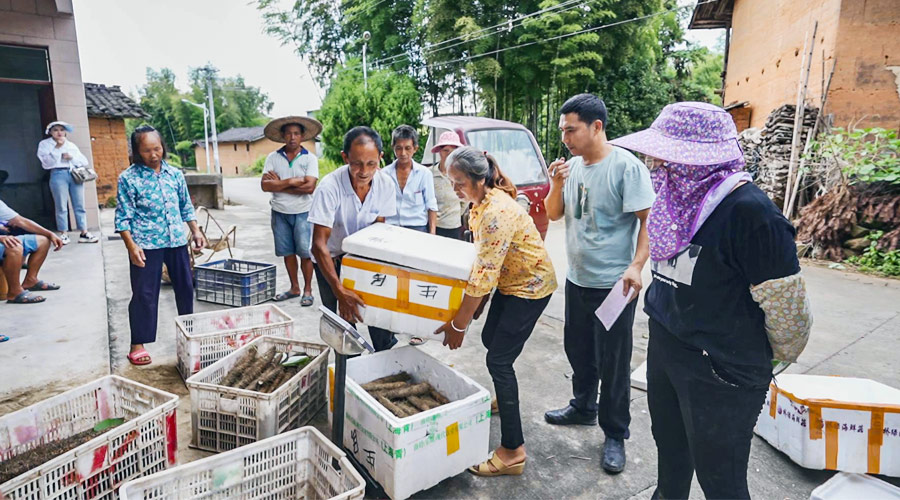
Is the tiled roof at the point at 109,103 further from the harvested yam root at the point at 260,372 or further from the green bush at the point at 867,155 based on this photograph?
the green bush at the point at 867,155

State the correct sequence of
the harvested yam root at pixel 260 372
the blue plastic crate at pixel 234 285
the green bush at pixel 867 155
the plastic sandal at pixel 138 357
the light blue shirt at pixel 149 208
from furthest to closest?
the green bush at pixel 867 155 → the blue plastic crate at pixel 234 285 → the plastic sandal at pixel 138 357 → the light blue shirt at pixel 149 208 → the harvested yam root at pixel 260 372

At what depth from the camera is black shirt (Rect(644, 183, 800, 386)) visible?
143 centimetres

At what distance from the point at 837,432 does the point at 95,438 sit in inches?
123

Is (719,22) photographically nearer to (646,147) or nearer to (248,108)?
(646,147)

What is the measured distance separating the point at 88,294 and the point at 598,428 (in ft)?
15.8

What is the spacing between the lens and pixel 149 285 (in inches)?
138

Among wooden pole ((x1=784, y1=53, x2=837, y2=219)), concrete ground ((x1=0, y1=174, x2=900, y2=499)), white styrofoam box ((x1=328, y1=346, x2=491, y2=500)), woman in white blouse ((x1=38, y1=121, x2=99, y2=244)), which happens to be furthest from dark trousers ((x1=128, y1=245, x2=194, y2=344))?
wooden pole ((x1=784, y1=53, x2=837, y2=219))

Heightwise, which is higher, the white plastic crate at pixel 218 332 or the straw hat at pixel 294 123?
the straw hat at pixel 294 123

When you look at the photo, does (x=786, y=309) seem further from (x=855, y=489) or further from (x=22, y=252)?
(x=22, y=252)

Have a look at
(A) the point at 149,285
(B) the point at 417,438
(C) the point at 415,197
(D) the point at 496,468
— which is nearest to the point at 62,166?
(A) the point at 149,285

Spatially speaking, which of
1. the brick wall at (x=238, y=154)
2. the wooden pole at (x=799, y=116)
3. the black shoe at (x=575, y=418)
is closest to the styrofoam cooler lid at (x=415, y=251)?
the black shoe at (x=575, y=418)

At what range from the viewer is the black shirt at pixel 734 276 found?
4.69 feet

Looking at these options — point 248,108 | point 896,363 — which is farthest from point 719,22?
point 248,108

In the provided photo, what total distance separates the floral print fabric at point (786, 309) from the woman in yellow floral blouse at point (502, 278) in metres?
1.02
